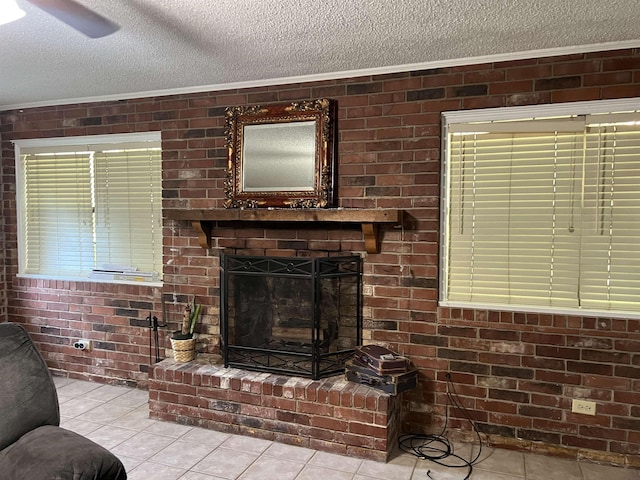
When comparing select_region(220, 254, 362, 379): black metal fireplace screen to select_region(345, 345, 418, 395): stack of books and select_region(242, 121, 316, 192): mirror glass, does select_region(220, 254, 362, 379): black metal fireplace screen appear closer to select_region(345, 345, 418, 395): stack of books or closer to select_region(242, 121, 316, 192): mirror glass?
select_region(345, 345, 418, 395): stack of books

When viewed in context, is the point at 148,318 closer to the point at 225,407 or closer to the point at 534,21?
the point at 225,407

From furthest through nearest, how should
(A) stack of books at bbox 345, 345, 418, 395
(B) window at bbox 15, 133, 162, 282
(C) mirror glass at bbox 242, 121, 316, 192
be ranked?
(B) window at bbox 15, 133, 162, 282 → (C) mirror glass at bbox 242, 121, 316, 192 → (A) stack of books at bbox 345, 345, 418, 395

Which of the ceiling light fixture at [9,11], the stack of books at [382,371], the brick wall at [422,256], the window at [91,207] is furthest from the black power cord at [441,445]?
the ceiling light fixture at [9,11]

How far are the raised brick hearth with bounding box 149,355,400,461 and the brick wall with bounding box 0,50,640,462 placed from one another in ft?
1.24

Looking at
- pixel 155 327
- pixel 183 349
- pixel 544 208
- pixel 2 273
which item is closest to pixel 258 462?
pixel 183 349

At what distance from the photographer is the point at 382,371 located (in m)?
2.76

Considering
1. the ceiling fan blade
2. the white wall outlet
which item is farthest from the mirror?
the white wall outlet

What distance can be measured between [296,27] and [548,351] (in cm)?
231

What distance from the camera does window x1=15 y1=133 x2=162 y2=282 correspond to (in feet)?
12.2

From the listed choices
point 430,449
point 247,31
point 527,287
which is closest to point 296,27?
point 247,31

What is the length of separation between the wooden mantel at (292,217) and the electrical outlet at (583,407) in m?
1.46

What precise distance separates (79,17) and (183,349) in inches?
85.3

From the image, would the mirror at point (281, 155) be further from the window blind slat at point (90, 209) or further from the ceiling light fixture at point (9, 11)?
the ceiling light fixture at point (9, 11)

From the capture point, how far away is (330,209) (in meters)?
2.97
